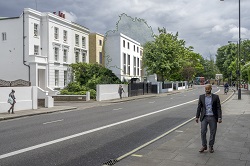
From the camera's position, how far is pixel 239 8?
29.8 meters

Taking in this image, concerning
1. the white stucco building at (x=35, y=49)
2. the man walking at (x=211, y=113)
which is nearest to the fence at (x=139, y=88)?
the white stucco building at (x=35, y=49)

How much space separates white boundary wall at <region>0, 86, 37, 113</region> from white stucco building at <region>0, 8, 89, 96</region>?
35.9 ft

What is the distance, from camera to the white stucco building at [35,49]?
3253cm

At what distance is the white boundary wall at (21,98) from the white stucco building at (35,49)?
11.0 meters

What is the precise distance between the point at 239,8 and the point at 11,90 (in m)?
23.4

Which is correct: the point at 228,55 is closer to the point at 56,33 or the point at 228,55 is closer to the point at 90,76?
the point at 90,76

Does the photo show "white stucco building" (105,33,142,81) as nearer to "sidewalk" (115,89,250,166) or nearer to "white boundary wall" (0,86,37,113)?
"white boundary wall" (0,86,37,113)

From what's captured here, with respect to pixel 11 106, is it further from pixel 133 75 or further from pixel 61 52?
pixel 133 75

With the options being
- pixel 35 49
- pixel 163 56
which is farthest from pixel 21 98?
pixel 163 56

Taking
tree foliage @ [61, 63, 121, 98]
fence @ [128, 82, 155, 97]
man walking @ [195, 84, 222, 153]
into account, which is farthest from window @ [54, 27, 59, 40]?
man walking @ [195, 84, 222, 153]

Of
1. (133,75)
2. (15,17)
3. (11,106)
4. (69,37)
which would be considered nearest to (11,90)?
(11,106)

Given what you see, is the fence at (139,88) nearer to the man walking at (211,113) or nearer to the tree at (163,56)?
the tree at (163,56)

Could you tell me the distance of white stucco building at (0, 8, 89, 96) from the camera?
32.5 meters

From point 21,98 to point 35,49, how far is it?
1460cm
